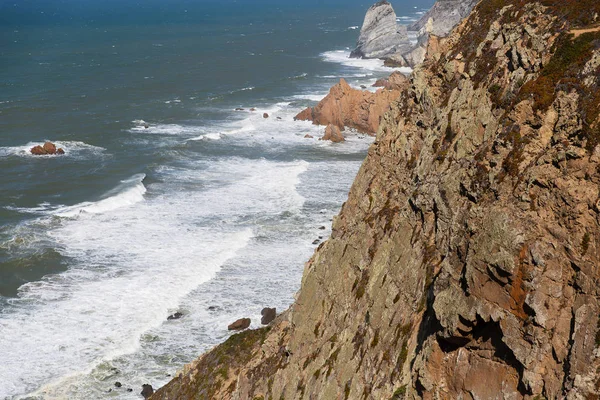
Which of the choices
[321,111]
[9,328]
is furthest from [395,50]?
[9,328]

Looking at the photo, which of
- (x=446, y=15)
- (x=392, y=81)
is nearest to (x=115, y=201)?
(x=392, y=81)

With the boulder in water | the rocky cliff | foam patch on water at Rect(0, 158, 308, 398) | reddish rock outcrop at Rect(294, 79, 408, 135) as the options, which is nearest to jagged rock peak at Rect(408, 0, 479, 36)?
the rocky cliff

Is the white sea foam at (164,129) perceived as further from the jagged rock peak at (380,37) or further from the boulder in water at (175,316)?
the jagged rock peak at (380,37)

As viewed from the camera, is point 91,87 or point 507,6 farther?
point 91,87

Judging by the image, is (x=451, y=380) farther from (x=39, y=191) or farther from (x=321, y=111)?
(x=321, y=111)

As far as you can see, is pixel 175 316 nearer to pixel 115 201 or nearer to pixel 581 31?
pixel 115 201

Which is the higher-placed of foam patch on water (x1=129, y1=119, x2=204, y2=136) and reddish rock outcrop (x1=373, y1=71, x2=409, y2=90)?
reddish rock outcrop (x1=373, y1=71, x2=409, y2=90)

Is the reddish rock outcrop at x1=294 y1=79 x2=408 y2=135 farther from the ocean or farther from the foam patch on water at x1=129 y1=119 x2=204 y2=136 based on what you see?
the foam patch on water at x1=129 y1=119 x2=204 y2=136
